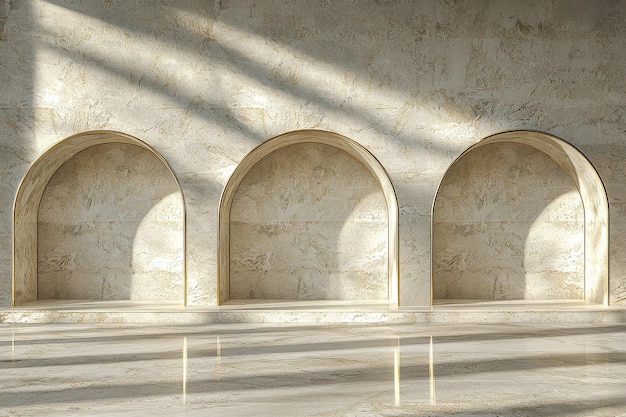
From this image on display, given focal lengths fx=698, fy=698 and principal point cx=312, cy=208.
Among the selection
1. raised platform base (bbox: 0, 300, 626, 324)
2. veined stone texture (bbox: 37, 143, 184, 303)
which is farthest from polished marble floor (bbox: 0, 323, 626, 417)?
veined stone texture (bbox: 37, 143, 184, 303)

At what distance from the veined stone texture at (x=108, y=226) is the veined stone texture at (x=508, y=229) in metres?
5.22

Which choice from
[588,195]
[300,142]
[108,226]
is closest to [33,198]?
[108,226]

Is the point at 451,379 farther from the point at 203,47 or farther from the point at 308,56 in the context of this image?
the point at 203,47

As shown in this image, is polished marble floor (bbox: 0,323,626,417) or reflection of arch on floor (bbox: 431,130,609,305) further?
reflection of arch on floor (bbox: 431,130,609,305)

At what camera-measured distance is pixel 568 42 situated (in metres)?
11.9

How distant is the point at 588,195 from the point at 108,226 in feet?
29.3

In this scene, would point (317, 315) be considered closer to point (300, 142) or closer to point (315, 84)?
point (300, 142)

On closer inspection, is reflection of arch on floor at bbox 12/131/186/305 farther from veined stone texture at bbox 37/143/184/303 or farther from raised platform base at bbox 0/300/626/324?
raised platform base at bbox 0/300/626/324

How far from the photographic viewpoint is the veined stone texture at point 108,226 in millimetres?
13281

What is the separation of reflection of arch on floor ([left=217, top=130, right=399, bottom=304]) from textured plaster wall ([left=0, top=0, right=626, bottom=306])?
19cm

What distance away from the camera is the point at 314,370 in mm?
7570

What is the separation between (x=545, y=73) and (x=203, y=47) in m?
5.87

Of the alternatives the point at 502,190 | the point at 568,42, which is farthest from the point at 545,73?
the point at 502,190

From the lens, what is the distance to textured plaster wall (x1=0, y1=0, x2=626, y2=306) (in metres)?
11.9
